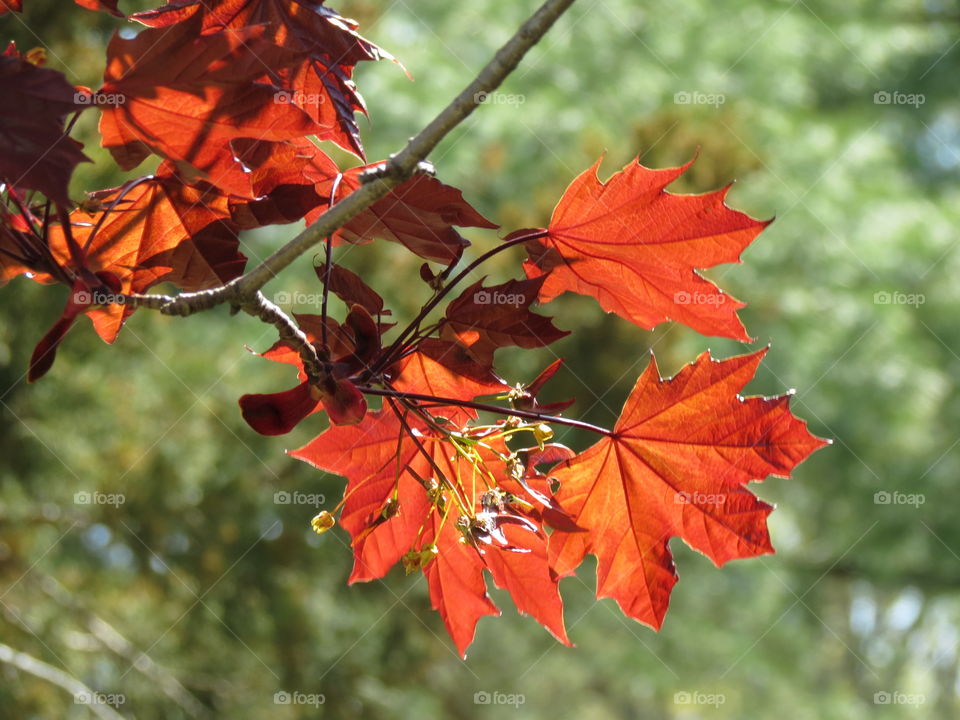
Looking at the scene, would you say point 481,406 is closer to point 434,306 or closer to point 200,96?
point 434,306

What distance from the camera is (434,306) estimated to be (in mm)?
638

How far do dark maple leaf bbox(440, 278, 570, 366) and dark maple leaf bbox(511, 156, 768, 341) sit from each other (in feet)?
0.15

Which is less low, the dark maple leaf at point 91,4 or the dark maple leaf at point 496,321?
the dark maple leaf at point 91,4

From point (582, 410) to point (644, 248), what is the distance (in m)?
2.18

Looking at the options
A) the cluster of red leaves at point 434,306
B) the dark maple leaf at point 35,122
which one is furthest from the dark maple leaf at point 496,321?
the dark maple leaf at point 35,122

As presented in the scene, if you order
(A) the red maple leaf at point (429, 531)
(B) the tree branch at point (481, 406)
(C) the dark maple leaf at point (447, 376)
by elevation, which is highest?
(B) the tree branch at point (481, 406)

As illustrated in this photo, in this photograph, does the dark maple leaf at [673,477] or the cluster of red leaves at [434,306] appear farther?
the dark maple leaf at [673,477]

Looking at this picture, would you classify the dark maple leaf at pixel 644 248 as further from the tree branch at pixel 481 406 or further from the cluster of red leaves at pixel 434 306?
the tree branch at pixel 481 406

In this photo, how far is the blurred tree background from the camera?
2328 mm

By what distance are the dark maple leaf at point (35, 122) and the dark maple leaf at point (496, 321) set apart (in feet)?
0.95

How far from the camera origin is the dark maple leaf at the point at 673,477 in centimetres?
67

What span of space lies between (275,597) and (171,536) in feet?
1.11

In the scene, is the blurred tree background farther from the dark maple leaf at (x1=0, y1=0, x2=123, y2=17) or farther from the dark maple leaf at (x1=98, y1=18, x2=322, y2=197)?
the dark maple leaf at (x1=98, y1=18, x2=322, y2=197)

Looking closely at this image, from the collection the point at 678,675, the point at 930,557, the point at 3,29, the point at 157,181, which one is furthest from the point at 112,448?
the point at 930,557
